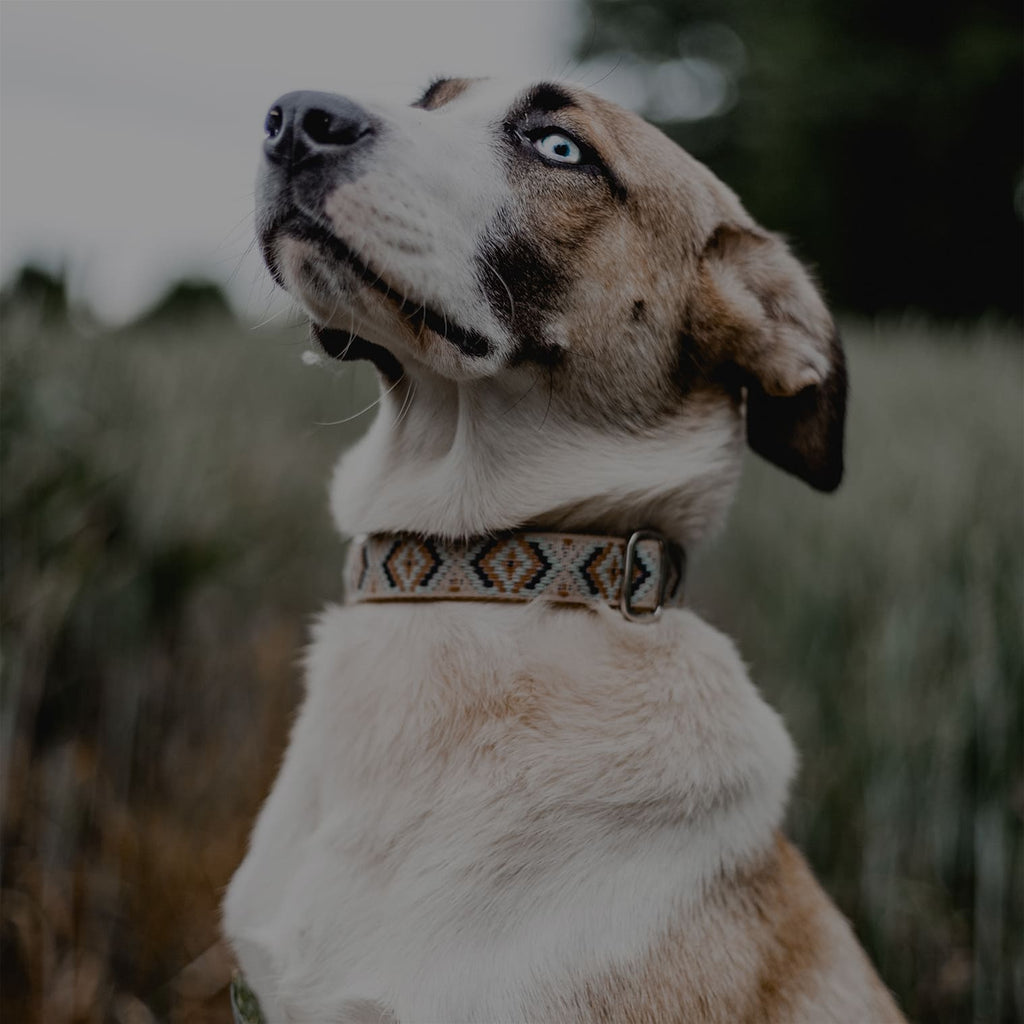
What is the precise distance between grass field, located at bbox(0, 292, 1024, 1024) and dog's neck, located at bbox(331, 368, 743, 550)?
355 millimetres

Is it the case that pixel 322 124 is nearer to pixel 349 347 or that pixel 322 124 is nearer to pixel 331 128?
pixel 331 128

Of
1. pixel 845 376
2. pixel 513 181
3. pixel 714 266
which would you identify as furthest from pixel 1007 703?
pixel 513 181

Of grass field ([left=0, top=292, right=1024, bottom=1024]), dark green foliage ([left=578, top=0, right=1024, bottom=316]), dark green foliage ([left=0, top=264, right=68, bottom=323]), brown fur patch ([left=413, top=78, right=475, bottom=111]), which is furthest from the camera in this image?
dark green foliage ([left=578, top=0, right=1024, bottom=316])

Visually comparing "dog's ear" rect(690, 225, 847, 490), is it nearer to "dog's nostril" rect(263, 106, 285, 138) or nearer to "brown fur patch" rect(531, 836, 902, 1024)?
"brown fur patch" rect(531, 836, 902, 1024)

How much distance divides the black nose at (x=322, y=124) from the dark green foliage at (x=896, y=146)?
706 inches

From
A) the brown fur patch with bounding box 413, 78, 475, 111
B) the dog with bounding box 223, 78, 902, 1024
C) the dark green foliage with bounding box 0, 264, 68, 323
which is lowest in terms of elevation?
the dark green foliage with bounding box 0, 264, 68, 323

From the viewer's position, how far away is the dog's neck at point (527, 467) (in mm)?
2092

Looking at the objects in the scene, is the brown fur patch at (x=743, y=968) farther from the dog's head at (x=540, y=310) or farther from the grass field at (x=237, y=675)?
the grass field at (x=237, y=675)

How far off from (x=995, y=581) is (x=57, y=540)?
283cm

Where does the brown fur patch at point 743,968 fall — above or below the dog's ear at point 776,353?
below

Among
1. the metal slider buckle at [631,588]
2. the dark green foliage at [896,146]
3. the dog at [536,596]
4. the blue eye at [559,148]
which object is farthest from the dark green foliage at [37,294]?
the dark green foliage at [896,146]

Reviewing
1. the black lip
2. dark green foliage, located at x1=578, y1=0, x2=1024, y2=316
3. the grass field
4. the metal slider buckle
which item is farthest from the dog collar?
dark green foliage, located at x1=578, y1=0, x2=1024, y2=316

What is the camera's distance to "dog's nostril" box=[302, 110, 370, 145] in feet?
5.97

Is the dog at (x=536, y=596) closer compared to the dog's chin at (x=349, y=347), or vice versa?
the dog at (x=536, y=596)
